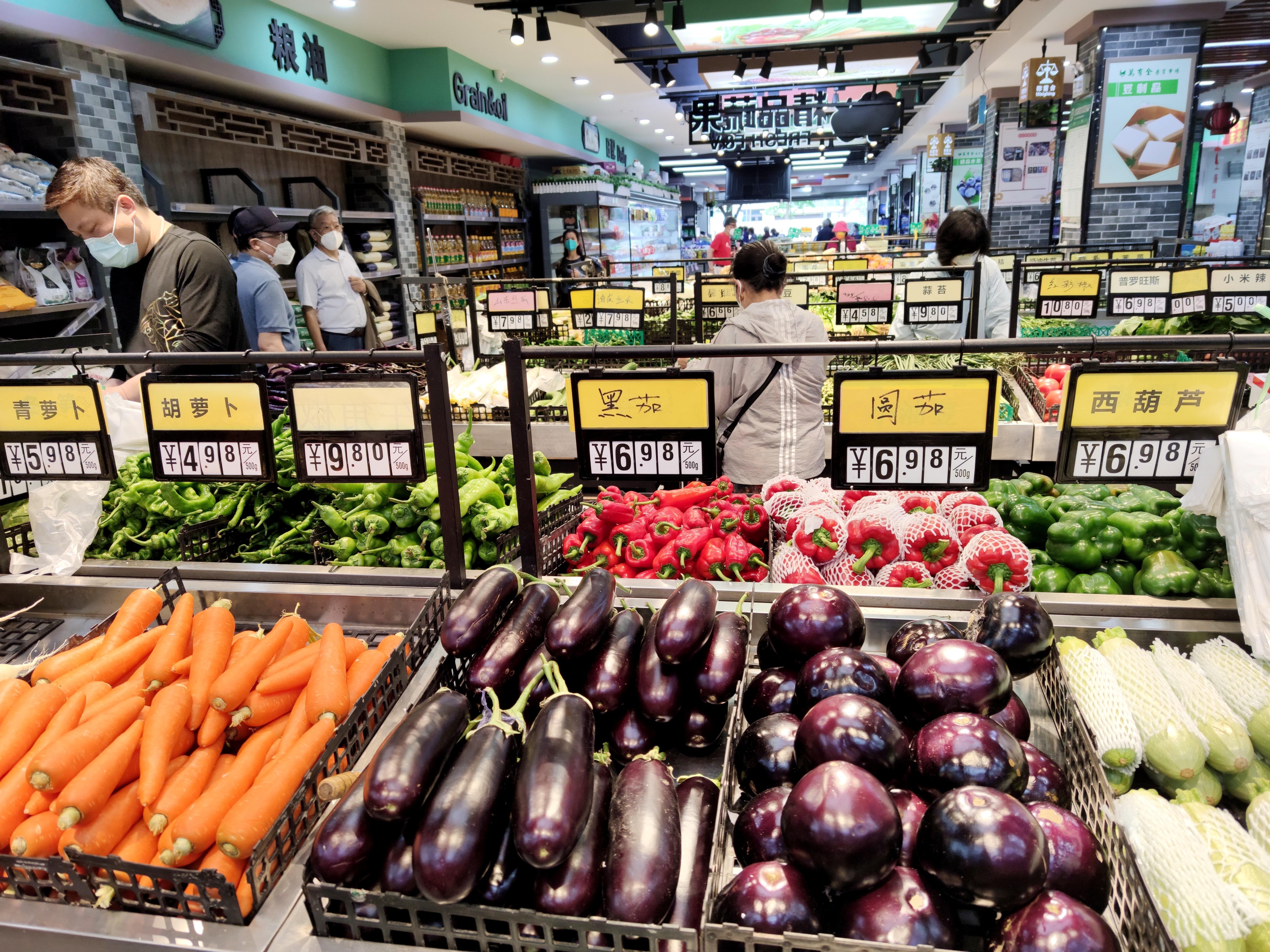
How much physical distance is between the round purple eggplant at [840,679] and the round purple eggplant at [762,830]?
0.16 meters

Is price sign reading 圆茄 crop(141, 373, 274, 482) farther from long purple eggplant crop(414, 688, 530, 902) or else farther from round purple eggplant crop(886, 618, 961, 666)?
round purple eggplant crop(886, 618, 961, 666)

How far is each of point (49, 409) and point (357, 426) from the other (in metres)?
0.79

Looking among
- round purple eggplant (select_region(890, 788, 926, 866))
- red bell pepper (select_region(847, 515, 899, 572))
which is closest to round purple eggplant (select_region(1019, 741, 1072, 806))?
round purple eggplant (select_region(890, 788, 926, 866))

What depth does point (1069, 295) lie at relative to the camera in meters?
5.81

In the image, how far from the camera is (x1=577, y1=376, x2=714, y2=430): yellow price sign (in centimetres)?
159

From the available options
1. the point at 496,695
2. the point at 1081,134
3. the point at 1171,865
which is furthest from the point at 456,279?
the point at 1081,134

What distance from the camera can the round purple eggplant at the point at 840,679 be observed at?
121cm

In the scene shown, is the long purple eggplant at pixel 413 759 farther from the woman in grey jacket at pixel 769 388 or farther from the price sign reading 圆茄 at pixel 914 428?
the woman in grey jacket at pixel 769 388

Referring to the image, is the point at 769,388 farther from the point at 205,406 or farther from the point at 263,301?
the point at 263,301

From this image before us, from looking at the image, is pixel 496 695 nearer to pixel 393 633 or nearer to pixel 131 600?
pixel 393 633

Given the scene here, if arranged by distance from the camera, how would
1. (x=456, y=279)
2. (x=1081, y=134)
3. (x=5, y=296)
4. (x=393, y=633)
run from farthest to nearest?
(x=1081, y=134)
(x=456, y=279)
(x=5, y=296)
(x=393, y=633)

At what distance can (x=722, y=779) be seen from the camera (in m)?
1.12

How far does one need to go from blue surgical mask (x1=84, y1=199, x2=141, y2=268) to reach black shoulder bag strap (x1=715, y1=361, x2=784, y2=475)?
2.42 meters

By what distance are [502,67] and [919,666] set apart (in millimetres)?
10992
